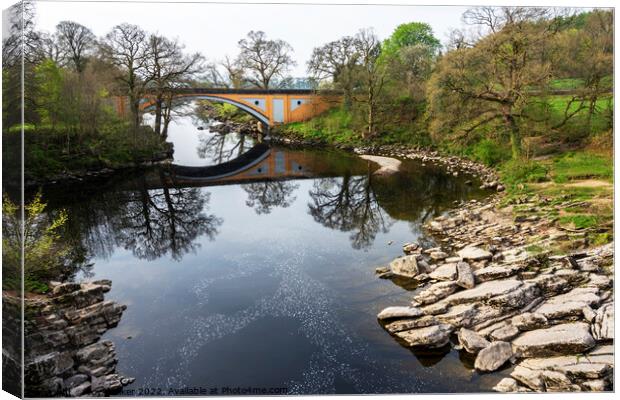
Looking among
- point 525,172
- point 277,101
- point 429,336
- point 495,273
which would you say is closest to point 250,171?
point 277,101

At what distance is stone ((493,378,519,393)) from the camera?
7.24 metres

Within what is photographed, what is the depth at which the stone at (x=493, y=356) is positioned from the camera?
784 centimetres

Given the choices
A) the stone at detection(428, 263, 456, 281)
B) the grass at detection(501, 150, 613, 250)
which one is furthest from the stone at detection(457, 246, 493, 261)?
the grass at detection(501, 150, 613, 250)

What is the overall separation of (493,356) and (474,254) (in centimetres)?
445

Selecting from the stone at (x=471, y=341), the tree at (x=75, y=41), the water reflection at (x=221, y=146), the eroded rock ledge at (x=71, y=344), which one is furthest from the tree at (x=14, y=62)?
the water reflection at (x=221, y=146)

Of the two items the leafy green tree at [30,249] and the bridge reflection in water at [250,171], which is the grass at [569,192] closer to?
the bridge reflection in water at [250,171]

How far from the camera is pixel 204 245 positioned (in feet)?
46.6

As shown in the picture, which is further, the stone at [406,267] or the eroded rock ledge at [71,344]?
the stone at [406,267]

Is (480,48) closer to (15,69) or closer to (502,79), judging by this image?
(502,79)

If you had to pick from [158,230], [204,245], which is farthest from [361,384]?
[158,230]

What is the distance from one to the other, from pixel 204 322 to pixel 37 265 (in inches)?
128

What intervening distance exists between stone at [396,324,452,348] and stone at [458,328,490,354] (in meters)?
0.25

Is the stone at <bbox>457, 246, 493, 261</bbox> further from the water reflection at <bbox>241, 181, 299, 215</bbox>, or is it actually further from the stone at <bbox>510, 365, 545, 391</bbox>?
the water reflection at <bbox>241, 181, 299, 215</bbox>

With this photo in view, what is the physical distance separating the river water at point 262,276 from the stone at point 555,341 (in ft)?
2.90
